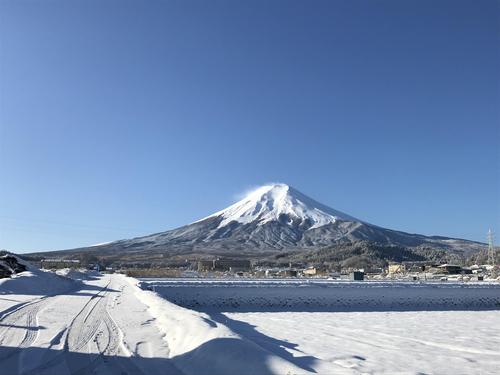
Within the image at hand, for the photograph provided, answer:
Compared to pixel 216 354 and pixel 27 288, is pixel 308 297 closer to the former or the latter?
pixel 27 288

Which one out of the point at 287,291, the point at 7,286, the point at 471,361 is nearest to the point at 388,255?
the point at 287,291

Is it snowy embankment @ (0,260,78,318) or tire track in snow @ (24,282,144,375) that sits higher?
snowy embankment @ (0,260,78,318)

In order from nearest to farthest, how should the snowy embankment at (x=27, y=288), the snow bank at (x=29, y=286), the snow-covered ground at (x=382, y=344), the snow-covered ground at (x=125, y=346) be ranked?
the snow-covered ground at (x=125, y=346) → the snow-covered ground at (x=382, y=344) → the snowy embankment at (x=27, y=288) → the snow bank at (x=29, y=286)

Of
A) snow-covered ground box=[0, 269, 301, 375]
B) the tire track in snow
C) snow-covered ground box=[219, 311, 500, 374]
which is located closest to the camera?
snow-covered ground box=[0, 269, 301, 375]

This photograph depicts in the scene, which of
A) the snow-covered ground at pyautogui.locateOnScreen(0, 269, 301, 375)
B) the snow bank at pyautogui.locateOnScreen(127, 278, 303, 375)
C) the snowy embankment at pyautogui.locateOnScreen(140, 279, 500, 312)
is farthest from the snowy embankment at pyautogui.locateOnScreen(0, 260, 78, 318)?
the snow bank at pyautogui.locateOnScreen(127, 278, 303, 375)

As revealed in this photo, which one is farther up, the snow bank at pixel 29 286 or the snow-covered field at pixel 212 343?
the snow bank at pixel 29 286

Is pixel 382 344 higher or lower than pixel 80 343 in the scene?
lower

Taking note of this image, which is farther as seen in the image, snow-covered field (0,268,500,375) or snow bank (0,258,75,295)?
snow bank (0,258,75,295)

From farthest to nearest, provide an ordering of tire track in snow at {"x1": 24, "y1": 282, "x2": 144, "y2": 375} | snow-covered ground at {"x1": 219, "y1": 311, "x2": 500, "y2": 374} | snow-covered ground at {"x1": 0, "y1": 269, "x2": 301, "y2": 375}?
snow-covered ground at {"x1": 219, "y1": 311, "x2": 500, "y2": 374} < tire track in snow at {"x1": 24, "y1": 282, "x2": 144, "y2": 375} < snow-covered ground at {"x1": 0, "y1": 269, "x2": 301, "y2": 375}

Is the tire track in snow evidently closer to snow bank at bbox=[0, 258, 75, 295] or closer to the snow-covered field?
the snow-covered field

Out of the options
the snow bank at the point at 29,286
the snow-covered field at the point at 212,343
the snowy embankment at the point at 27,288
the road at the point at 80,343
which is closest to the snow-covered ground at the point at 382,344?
the snow-covered field at the point at 212,343

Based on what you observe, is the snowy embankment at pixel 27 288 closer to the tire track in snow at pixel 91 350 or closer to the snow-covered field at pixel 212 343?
→ the snow-covered field at pixel 212 343

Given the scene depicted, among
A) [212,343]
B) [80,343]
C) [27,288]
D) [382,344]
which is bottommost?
[382,344]

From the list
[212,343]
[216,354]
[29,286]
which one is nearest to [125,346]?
[212,343]
